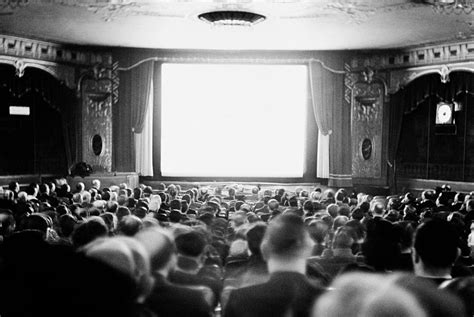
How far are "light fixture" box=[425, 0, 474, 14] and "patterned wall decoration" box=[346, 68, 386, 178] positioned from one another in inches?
191

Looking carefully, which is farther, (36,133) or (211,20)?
(36,133)

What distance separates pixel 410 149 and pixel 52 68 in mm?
8929

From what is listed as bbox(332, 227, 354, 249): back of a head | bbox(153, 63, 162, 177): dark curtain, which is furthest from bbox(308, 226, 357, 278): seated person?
bbox(153, 63, 162, 177): dark curtain

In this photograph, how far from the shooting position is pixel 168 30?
1295cm

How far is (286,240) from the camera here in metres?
2.97

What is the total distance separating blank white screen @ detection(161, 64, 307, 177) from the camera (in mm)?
16062

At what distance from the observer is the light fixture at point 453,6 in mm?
9680

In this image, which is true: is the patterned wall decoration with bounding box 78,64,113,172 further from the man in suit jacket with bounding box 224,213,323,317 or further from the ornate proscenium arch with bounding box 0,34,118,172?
the man in suit jacket with bounding box 224,213,323,317

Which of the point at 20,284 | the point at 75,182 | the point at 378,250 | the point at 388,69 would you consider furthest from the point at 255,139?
the point at 20,284

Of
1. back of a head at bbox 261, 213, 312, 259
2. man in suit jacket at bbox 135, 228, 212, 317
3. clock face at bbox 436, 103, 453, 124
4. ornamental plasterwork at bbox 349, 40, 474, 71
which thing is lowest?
man in suit jacket at bbox 135, 228, 212, 317

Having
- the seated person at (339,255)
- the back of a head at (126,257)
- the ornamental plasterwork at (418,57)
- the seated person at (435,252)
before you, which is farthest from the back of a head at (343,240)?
the ornamental plasterwork at (418,57)

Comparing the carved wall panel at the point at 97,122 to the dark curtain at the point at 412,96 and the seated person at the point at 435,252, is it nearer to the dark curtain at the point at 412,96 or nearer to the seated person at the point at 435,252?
the dark curtain at the point at 412,96

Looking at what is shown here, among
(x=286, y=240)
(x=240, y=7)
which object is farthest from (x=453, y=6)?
(x=286, y=240)

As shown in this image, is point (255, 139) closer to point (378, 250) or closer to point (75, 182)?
point (75, 182)
